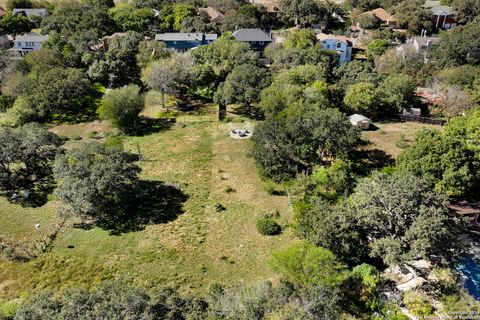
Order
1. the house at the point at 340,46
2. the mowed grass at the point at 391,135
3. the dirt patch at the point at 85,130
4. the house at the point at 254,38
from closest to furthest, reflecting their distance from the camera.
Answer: the mowed grass at the point at 391,135
the dirt patch at the point at 85,130
the house at the point at 340,46
the house at the point at 254,38

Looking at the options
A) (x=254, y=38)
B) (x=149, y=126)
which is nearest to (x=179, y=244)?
(x=149, y=126)

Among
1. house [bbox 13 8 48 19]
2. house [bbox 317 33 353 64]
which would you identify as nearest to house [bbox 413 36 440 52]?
house [bbox 317 33 353 64]

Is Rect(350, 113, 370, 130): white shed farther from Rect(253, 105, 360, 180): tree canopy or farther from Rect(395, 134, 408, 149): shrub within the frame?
Rect(253, 105, 360, 180): tree canopy

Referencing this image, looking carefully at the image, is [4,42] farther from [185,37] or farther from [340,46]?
[340,46]

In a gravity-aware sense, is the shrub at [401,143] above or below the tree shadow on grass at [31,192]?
above

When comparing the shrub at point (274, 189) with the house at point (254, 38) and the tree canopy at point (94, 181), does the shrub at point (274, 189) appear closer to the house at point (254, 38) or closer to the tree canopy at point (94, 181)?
the tree canopy at point (94, 181)

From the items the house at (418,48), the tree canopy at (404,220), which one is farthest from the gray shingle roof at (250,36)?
the tree canopy at (404,220)

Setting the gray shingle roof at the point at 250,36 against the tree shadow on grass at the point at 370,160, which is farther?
the gray shingle roof at the point at 250,36
